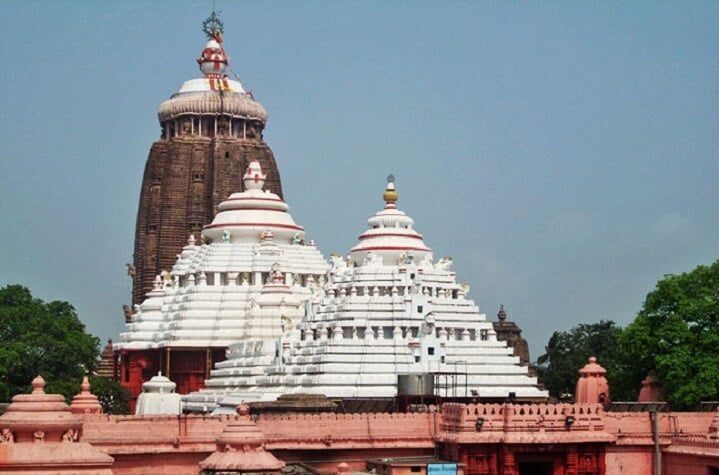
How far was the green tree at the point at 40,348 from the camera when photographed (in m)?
63.8

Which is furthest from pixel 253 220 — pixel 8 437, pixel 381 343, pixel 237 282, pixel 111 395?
pixel 8 437

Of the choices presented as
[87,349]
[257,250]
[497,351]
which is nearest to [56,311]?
[87,349]

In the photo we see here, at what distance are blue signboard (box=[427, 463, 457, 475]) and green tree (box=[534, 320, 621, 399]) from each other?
126 ft

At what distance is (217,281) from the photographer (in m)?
75.3

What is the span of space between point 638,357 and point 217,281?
2614cm

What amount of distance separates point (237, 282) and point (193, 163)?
1715 cm

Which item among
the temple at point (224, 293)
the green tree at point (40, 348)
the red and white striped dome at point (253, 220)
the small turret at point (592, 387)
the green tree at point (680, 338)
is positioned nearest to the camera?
the small turret at point (592, 387)

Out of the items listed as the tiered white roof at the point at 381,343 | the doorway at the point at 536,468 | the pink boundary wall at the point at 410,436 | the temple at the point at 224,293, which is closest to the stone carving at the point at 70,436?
the pink boundary wall at the point at 410,436

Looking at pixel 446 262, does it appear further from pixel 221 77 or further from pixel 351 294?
pixel 221 77

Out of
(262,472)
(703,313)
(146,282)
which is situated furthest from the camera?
(146,282)

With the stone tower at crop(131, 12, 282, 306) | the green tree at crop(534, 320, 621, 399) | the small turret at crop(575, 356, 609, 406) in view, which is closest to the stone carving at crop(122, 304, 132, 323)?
the stone tower at crop(131, 12, 282, 306)

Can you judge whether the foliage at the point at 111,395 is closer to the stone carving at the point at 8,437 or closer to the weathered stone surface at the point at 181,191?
the weathered stone surface at the point at 181,191

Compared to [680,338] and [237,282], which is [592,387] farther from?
[237,282]

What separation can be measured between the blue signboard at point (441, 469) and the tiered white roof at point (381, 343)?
15081mm
